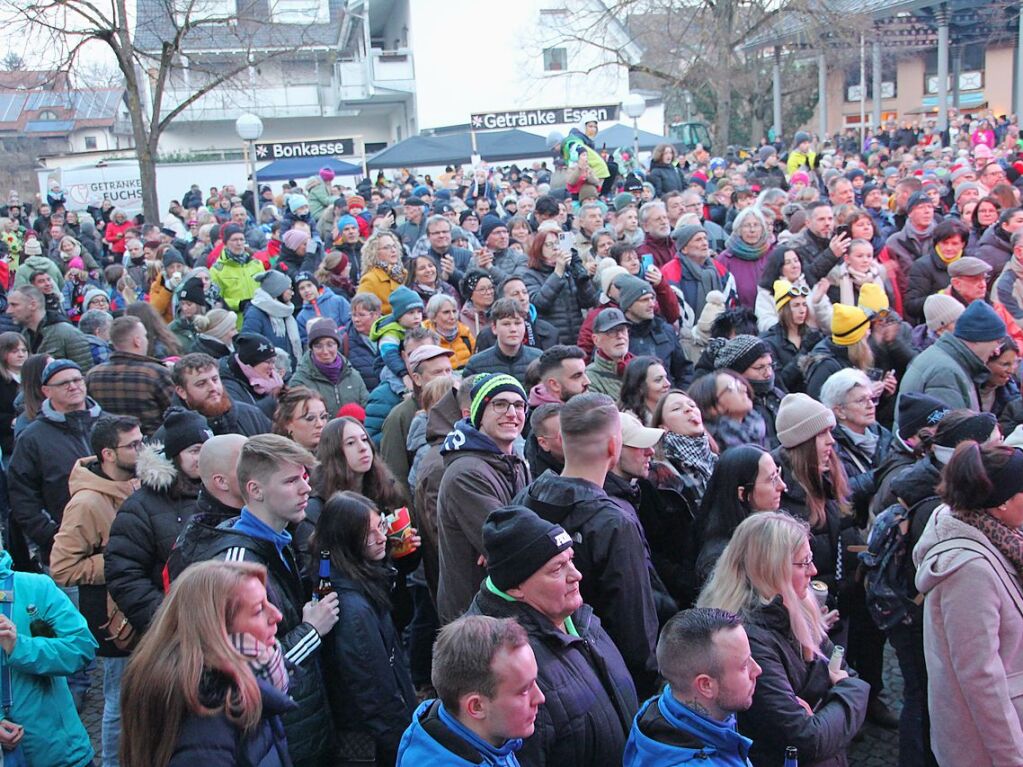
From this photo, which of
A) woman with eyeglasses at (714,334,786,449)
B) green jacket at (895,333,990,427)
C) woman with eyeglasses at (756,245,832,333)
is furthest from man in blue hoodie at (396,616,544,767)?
woman with eyeglasses at (756,245,832,333)

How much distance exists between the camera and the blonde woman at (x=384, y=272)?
8930mm

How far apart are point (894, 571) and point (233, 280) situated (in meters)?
7.59

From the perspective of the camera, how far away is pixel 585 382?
5227 millimetres

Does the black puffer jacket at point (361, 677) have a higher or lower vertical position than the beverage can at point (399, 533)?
lower

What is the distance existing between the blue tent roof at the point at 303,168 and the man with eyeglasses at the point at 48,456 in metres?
20.0

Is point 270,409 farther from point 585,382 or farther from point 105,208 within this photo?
point 105,208

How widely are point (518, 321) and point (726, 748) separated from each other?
13.1ft

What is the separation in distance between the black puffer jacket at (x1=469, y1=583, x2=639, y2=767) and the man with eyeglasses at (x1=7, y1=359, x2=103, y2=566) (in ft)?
12.5

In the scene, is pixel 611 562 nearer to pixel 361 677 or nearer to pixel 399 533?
pixel 361 677

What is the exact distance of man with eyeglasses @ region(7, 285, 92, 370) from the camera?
8102 millimetres

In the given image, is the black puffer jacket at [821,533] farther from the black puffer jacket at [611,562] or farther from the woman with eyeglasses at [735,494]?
the black puffer jacket at [611,562]

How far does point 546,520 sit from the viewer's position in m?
3.40


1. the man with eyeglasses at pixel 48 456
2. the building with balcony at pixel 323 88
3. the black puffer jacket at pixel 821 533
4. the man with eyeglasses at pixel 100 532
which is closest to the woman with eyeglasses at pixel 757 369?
the black puffer jacket at pixel 821 533

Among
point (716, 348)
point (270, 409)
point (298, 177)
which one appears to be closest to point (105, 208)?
point (298, 177)
